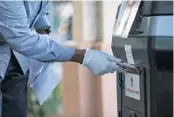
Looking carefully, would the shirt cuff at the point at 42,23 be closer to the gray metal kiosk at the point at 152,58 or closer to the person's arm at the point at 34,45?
the person's arm at the point at 34,45

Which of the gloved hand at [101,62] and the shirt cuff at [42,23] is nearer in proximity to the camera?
the gloved hand at [101,62]

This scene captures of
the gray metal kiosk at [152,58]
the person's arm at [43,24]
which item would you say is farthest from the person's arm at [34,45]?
the person's arm at [43,24]

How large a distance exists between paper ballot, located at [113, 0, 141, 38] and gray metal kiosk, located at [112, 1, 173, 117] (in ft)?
0.07

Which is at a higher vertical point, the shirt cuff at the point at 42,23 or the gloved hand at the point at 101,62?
the shirt cuff at the point at 42,23

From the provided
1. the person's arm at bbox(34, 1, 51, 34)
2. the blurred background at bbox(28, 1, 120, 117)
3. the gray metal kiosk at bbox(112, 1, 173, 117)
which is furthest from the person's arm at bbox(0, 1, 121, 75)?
the blurred background at bbox(28, 1, 120, 117)

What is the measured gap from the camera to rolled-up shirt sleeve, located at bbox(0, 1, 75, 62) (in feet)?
6.86

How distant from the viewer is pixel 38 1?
2.38 metres

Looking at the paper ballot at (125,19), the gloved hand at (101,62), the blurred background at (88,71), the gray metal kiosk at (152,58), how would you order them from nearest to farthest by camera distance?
the gray metal kiosk at (152,58), the paper ballot at (125,19), the gloved hand at (101,62), the blurred background at (88,71)

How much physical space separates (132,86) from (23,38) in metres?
0.54

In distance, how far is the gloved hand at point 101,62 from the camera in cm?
218

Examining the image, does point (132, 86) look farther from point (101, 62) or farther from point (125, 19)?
point (125, 19)

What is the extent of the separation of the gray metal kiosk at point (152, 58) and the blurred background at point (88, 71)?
2249 mm

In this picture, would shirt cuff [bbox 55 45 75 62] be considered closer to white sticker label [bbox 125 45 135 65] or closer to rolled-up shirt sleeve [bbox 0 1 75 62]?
rolled-up shirt sleeve [bbox 0 1 75 62]

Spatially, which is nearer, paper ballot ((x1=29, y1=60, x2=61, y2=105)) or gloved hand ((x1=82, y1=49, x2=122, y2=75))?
gloved hand ((x1=82, y1=49, x2=122, y2=75))
